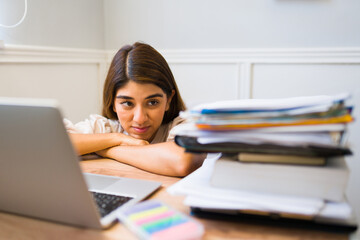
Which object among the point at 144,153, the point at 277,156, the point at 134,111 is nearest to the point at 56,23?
the point at 134,111

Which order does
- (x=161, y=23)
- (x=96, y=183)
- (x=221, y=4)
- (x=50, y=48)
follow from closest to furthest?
1. (x=96, y=183)
2. (x=50, y=48)
3. (x=221, y=4)
4. (x=161, y=23)

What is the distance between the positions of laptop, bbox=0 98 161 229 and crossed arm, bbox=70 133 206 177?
0.79ft

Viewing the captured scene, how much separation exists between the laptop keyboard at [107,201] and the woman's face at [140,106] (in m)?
0.58

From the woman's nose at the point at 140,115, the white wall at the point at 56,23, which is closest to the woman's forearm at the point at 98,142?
the woman's nose at the point at 140,115

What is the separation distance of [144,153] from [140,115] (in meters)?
0.30

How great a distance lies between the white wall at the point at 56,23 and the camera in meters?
1.54

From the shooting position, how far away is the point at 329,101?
490 mm

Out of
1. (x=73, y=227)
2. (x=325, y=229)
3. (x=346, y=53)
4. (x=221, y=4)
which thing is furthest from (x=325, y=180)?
(x=221, y=4)

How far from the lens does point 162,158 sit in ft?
2.79

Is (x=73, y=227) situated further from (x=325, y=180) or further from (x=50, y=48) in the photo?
(x=50, y=48)

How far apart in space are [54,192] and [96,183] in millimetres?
215

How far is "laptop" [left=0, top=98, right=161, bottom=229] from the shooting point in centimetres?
44

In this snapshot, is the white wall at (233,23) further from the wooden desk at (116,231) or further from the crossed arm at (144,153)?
the wooden desk at (116,231)

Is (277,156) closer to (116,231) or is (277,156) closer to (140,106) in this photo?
(116,231)
